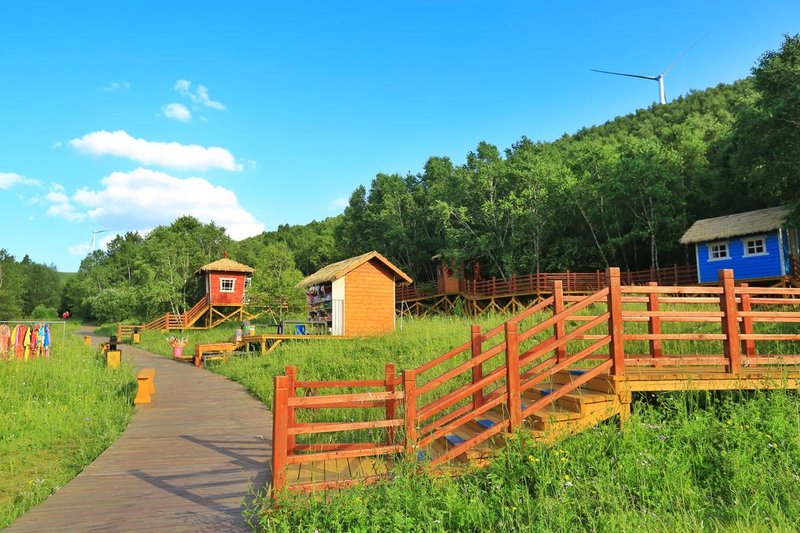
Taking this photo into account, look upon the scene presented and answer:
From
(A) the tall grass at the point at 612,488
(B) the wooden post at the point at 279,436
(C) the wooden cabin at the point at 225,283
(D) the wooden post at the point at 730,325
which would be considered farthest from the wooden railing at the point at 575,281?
(B) the wooden post at the point at 279,436

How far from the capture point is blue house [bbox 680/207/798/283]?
870 inches

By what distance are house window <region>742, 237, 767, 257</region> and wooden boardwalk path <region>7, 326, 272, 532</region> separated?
23691mm

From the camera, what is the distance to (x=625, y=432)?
17.8 feet

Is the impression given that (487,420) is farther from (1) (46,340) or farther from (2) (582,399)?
(1) (46,340)

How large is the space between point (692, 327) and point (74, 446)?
518 inches

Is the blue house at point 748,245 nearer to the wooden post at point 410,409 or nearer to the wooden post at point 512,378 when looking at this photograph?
the wooden post at point 512,378

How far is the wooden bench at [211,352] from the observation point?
63.4 ft

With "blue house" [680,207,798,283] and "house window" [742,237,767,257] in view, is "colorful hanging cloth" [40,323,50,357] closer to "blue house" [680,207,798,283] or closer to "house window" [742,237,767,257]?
"blue house" [680,207,798,283]

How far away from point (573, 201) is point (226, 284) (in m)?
26.3

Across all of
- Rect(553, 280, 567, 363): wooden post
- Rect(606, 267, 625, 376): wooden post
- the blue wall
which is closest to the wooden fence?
the blue wall

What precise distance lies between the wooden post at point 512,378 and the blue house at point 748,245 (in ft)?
70.6

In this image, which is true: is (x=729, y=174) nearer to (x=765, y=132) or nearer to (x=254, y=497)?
(x=765, y=132)

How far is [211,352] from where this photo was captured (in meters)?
20.9

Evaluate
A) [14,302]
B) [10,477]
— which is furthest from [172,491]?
[14,302]
